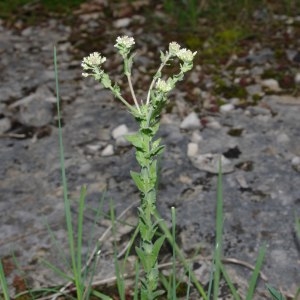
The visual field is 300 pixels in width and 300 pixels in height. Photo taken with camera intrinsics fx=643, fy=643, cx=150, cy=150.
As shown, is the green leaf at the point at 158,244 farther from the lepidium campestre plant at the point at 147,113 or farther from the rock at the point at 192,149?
the rock at the point at 192,149

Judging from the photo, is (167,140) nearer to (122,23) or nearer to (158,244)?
(122,23)

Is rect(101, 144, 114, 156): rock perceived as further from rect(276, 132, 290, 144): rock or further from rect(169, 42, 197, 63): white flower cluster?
rect(169, 42, 197, 63): white flower cluster

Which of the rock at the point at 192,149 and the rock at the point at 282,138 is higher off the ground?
the rock at the point at 282,138

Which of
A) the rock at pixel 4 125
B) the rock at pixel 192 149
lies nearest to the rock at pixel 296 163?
the rock at pixel 192 149

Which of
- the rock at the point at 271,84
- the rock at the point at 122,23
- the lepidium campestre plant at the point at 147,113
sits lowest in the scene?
the rock at the point at 122,23

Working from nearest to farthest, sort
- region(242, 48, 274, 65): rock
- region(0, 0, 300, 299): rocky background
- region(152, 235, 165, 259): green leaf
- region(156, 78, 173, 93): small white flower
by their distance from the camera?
1. region(156, 78, 173, 93): small white flower
2. region(152, 235, 165, 259): green leaf
3. region(0, 0, 300, 299): rocky background
4. region(242, 48, 274, 65): rock

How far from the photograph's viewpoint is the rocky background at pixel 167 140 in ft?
6.68

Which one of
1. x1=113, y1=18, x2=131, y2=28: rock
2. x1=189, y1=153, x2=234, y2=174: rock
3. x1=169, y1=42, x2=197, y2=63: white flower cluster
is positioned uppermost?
x1=169, y1=42, x2=197, y2=63: white flower cluster

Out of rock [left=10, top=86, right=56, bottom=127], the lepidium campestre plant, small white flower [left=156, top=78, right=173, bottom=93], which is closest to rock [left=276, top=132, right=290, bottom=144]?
rock [left=10, top=86, right=56, bottom=127]

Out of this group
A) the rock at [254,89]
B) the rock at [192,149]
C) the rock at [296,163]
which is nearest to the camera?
the rock at [296,163]

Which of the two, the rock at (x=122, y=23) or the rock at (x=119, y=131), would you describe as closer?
the rock at (x=119, y=131)

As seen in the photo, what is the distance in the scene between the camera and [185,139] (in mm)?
2596

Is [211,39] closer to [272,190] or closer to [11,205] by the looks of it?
[272,190]

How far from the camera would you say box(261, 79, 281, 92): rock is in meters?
2.89
